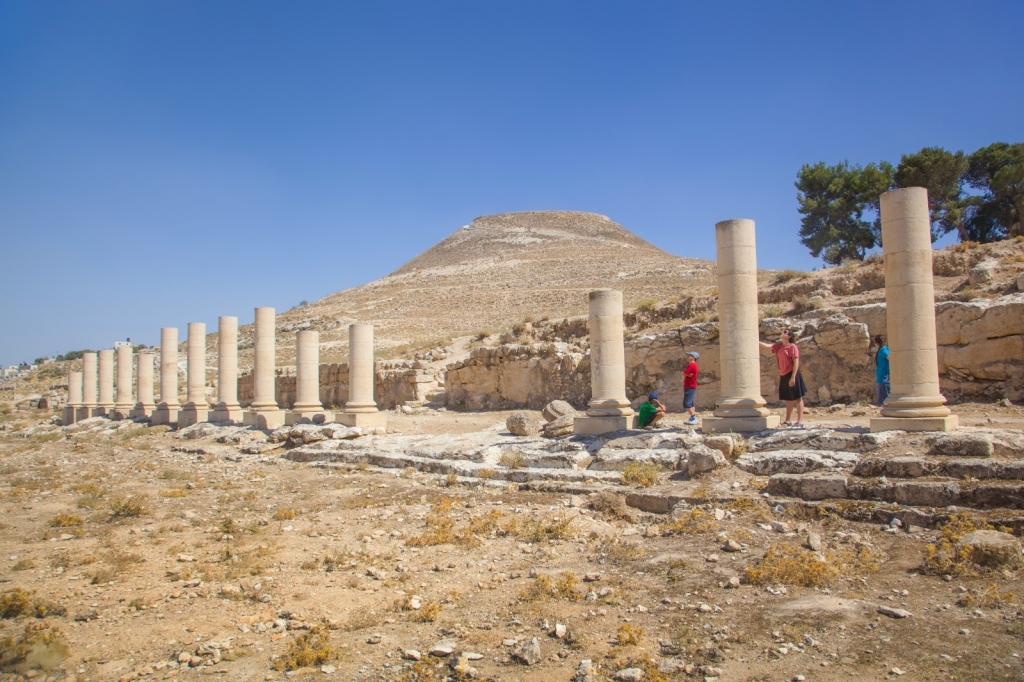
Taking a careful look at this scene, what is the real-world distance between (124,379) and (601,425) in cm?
2841

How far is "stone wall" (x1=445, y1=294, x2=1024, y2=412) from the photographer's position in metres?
13.9

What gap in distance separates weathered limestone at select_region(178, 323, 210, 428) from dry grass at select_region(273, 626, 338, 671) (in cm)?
2181

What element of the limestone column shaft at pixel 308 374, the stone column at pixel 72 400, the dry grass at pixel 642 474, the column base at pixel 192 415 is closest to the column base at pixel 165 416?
the column base at pixel 192 415

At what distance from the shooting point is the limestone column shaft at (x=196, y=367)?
87.9 ft

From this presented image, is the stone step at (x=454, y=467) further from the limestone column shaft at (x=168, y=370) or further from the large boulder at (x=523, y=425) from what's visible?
the limestone column shaft at (x=168, y=370)

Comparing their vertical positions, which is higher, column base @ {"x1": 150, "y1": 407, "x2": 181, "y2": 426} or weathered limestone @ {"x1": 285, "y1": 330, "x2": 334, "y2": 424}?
weathered limestone @ {"x1": 285, "y1": 330, "x2": 334, "y2": 424}

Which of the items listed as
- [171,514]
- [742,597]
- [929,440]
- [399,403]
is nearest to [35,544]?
A: [171,514]

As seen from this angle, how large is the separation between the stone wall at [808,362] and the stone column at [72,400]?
75.9 ft

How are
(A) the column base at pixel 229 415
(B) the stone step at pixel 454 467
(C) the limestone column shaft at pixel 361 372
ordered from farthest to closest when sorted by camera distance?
1. (A) the column base at pixel 229 415
2. (C) the limestone column shaft at pixel 361 372
3. (B) the stone step at pixel 454 467

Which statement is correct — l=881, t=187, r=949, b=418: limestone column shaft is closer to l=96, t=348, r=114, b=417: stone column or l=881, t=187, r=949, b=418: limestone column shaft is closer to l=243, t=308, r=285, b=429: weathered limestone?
l=243, t=308, r=285, b=429: weathered limestone

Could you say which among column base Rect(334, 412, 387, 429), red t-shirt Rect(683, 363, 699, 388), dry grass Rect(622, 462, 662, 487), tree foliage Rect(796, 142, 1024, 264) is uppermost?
tree foliage Rect(796, 142, 1024, 264)

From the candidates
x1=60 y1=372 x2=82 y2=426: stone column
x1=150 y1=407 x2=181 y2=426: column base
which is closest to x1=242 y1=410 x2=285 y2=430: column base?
x1=150 y1=407 x2=181 y2=426: column base

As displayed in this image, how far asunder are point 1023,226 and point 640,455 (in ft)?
99.6

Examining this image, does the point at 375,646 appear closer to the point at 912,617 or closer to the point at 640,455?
the point at 912,617
